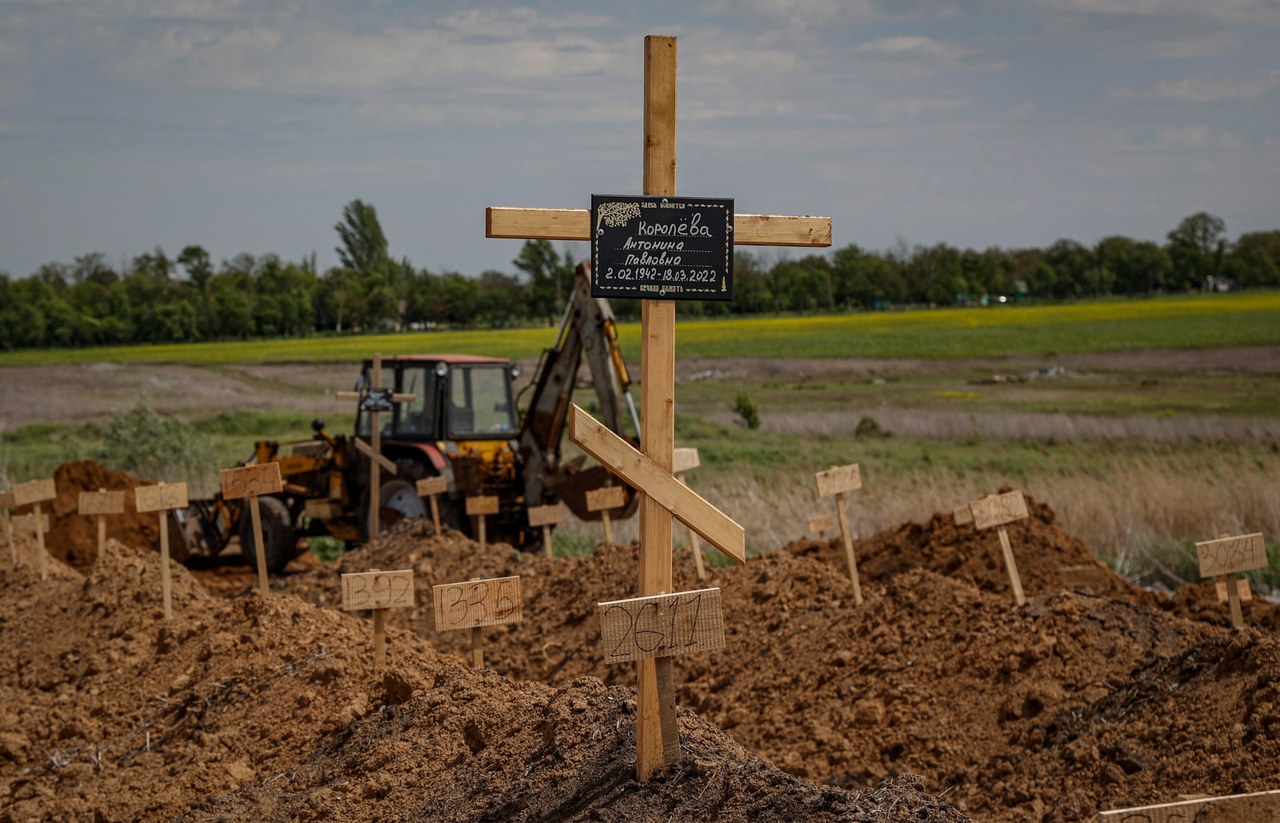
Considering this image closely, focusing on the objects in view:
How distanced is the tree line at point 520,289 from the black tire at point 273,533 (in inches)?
1570

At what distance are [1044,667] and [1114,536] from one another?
23.4 ft

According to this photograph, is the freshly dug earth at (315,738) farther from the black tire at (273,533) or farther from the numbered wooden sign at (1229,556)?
the black tire at (273,533)

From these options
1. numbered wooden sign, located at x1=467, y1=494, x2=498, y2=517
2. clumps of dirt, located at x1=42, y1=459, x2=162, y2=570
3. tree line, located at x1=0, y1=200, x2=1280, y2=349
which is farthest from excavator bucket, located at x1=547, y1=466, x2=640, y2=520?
tree line, located at x1=0, y1=200, x2=1280, y2=349

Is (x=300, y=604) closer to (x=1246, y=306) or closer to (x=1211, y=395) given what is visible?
(x=1211, y=395)

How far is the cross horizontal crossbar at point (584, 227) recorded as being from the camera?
5.11 m

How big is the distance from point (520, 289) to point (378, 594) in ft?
198

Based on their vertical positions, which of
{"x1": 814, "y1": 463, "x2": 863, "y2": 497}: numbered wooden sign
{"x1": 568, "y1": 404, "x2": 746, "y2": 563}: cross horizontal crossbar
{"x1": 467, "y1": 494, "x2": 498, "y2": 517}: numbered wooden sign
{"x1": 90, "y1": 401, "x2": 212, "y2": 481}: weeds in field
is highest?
{"x1": 568, "y1": 404, "x2": 746, "y2": 563}: cross horizontal crossbar

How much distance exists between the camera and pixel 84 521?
50.2 ft

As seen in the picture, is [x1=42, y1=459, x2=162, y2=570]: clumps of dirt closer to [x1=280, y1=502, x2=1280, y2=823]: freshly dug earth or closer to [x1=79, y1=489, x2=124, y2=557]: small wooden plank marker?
[x1=79, y1=489, x2=124, y2=557]: small wooden plank marker

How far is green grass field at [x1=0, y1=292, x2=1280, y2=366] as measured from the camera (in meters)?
47.2

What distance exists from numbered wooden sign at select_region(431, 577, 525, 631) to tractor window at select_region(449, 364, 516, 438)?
8510 millimetres

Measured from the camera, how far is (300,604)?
860 centimetres

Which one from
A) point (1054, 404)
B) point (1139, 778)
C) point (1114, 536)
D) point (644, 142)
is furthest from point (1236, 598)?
point (1054, 404)

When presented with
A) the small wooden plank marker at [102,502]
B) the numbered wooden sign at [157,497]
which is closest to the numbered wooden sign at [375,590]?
the numbered wooden sign at [157,497]
